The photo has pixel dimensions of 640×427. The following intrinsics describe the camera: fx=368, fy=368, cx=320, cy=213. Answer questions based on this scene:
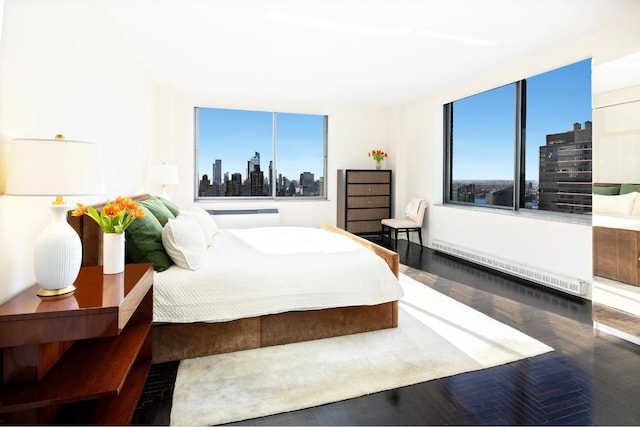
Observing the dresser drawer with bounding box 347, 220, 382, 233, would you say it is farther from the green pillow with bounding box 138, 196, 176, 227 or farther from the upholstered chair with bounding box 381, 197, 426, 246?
the green pillow with bounding box 138, 196, 176, 227

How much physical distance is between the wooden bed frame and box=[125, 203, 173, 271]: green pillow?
20cm

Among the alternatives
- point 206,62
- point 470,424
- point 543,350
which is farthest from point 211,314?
point 206,62

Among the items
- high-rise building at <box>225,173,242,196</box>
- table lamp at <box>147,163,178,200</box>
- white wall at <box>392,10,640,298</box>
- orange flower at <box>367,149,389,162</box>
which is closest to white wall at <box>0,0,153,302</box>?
table lamp at <box>147,163,178,200</box>

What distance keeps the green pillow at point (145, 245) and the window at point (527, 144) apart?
13.9 ft

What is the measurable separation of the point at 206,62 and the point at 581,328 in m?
4.65

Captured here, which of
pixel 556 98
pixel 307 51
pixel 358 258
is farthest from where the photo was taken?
pixel 556 98

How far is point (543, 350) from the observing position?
2549 mm

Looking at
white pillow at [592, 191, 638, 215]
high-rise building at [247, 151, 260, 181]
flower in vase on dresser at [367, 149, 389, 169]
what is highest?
flower in vase on dresser at [367, 149, 389, 169]

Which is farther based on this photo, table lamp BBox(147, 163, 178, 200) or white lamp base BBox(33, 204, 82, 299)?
table lamp BBox(147, 163, 178, 200)

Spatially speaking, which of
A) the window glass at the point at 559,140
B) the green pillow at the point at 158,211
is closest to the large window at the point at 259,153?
the green pillow at the point at 158,211

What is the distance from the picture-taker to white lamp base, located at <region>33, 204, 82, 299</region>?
1511 millimetres

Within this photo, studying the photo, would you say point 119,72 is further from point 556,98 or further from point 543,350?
point 556,98

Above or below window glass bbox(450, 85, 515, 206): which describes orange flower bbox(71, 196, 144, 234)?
below

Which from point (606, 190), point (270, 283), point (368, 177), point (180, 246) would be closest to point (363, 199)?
point (368, 177)
